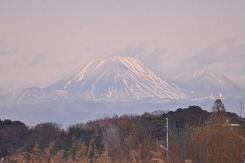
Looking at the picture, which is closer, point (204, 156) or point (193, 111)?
point (204, 156)

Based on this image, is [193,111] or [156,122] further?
[193,111]

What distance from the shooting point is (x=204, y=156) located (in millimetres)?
18516

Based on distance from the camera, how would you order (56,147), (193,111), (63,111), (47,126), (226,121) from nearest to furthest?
(226,121) < (56,147) < (193,111) < (47,126) < (63,111)

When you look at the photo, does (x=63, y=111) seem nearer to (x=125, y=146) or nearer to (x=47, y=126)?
(x=47, y=126)

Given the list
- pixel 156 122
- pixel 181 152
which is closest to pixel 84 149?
pixel 181 152

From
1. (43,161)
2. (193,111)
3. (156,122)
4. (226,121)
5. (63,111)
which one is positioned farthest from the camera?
(63,111)

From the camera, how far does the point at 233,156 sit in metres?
18.2

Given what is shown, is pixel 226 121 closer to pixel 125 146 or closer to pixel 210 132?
pixel 210 132

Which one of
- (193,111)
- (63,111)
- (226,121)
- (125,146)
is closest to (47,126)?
(193,111)

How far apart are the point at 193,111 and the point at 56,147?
28.3 ft

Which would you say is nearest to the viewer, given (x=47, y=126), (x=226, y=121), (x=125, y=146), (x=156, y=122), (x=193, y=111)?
(x=226, y=121)

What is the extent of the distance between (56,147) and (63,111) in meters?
156

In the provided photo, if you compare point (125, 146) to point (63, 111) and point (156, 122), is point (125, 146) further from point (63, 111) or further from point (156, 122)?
point (63, 111)

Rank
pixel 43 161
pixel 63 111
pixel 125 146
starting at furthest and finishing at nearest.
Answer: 1. pixel 63 111
2. pixel 125 146
3. pixel 43 161
